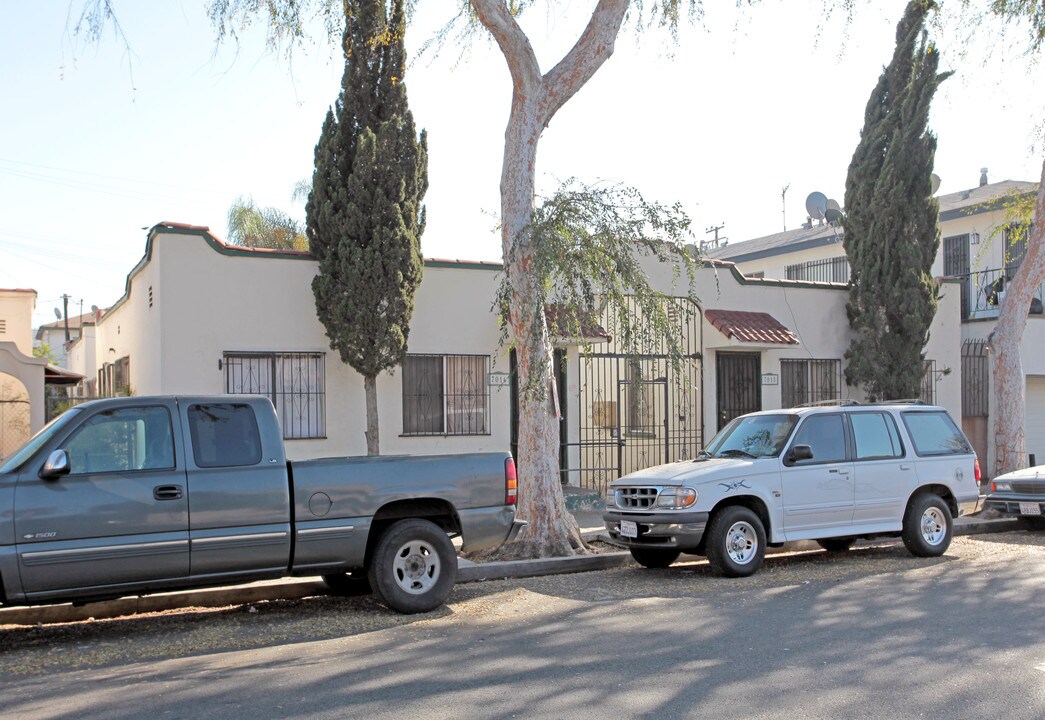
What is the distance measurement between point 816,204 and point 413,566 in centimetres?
2242

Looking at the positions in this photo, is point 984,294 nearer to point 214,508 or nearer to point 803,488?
point 803,488

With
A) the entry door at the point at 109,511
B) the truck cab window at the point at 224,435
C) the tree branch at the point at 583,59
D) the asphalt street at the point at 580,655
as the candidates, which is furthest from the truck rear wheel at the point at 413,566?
the tree branch at the point at 583,59

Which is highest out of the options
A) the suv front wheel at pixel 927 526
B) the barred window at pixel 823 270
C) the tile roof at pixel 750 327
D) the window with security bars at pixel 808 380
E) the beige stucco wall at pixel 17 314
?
the barred window at pixel 823 270

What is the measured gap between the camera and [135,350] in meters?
17.0

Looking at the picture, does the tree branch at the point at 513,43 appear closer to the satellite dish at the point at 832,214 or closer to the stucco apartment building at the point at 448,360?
the stucco apartment building at the point at 448,360

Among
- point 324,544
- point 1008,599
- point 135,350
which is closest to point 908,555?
point 1008,599

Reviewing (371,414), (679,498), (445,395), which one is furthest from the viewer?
(445,395)

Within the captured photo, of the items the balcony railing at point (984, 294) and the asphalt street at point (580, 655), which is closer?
the asphalt street at point (580, 655)

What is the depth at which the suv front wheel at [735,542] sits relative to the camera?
1038 centimetres

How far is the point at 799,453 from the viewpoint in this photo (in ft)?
→ 35.8

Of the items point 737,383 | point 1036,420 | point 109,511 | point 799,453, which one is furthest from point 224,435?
point 1036,420

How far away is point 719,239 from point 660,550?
41261mm

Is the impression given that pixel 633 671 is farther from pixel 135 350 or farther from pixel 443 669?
pixel 135 350

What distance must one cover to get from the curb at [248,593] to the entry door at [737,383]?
740 centimetres
